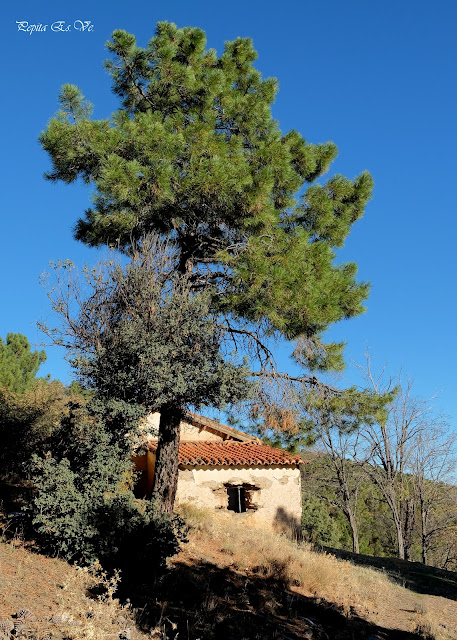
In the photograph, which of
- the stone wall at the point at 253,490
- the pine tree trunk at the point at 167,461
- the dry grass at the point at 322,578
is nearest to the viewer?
the dry grass at the point at 322,578

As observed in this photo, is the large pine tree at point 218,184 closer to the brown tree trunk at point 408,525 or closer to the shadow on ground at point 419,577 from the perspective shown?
the shadow on ground at point 419,577

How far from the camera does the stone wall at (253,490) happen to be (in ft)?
54.1

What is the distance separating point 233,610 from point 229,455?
919 cm

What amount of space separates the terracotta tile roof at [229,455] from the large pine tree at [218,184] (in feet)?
18.7

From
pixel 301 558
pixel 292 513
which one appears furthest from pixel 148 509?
pixel 292 513

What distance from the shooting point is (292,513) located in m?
17.5

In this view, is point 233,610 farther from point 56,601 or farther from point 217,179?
point 217,179

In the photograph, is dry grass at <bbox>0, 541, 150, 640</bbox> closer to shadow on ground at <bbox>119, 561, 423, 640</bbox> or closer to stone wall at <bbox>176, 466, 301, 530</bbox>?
shadow on ground at <bbox>119, 561, 423, 640</bbox>

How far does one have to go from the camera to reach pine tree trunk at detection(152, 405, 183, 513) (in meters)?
11.1

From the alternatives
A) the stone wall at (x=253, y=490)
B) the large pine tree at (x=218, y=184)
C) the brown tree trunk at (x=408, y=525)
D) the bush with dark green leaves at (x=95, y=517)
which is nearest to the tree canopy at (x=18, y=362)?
the stone wall at (x=253, y=490)

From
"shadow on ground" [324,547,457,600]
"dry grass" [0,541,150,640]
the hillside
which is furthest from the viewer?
"shadow on ground" [324,547,457,600]

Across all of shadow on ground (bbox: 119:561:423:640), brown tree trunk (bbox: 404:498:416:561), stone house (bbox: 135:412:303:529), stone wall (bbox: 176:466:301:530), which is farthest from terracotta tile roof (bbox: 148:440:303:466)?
brown tree trunk (bbox: 404:498:416:561)

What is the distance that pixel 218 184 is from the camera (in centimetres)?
1126

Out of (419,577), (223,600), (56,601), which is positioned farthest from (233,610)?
(419,577)
